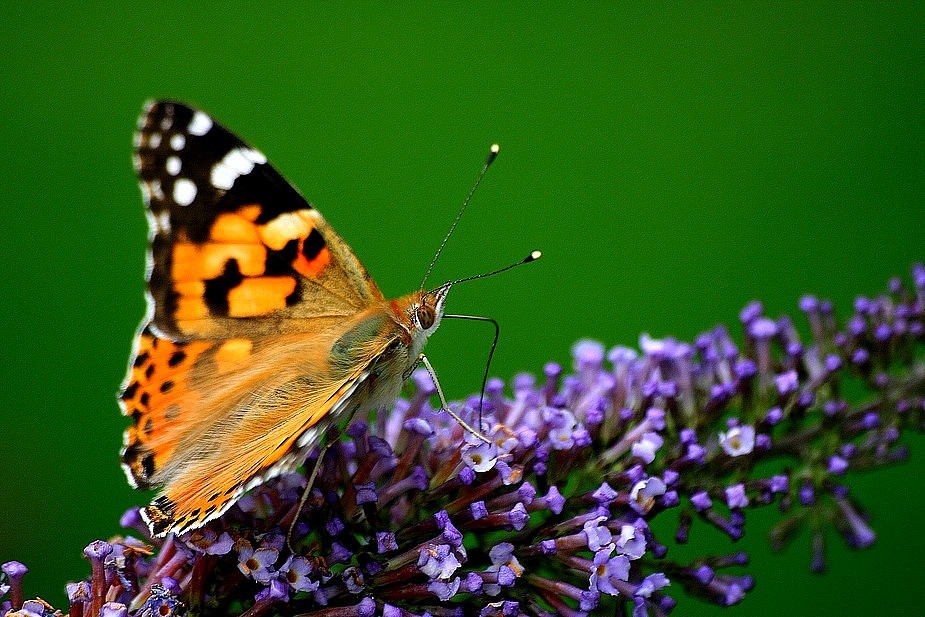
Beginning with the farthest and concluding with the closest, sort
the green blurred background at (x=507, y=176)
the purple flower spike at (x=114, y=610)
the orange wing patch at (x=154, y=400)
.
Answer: the green blurred background at (x=507, y=176) < the orange wing patch at (x=154, y=400) < the purple flower spike at (x=114, y=610)

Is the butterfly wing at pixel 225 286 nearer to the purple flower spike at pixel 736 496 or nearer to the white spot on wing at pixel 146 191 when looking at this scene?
the white spot on wing at pixel 146 191

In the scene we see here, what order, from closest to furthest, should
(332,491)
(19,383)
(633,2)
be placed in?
1. (332,491)
2. (19,383)
3. (633,2)

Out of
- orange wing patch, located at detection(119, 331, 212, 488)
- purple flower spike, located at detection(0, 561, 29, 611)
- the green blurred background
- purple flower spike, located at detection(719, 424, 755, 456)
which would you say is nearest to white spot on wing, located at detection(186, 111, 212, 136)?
orange wing patch, located at detection(119, 331, 212, 488)

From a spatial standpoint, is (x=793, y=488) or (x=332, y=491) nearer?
(x=332, y=491)

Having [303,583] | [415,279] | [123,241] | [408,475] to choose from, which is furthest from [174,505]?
[123,241]

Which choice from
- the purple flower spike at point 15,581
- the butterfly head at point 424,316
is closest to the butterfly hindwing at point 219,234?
the butterfly head at point 424,316

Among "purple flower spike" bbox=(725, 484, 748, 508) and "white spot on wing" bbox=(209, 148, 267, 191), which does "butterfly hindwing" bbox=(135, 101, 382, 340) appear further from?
"purple flower spike" bbox=(725, 484, 748, 508)

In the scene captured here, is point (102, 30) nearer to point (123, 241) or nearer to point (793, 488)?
point (123, 241)

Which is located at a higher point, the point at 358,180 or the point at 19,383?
the point at 358,180

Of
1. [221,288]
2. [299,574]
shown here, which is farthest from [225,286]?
[299,574]
